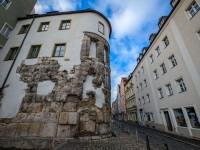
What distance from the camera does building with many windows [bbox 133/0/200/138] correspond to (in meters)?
9.64

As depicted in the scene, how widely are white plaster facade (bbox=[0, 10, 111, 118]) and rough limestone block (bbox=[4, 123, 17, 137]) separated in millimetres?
664

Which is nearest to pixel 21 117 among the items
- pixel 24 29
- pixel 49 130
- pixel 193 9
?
pixel 49 130

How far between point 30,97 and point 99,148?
618 centimetres

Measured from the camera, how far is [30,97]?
7938 millimetres

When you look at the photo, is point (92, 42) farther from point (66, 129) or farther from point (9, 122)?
point (9, 122)

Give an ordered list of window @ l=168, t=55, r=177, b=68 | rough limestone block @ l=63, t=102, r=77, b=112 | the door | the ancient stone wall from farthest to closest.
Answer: the door
window @ l=168, t=55, r=177, b=68
rough limestone block @ l=63, t=102, r=77, b=112
the ancient stone wall

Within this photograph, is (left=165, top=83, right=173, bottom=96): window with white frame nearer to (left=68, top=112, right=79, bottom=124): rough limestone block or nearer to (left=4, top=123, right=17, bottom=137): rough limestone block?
(left=68, top=112, right=79, bottom=124): rough limestone block

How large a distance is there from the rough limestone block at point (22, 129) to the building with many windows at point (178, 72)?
44.7ft

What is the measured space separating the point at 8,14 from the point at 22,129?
41.0 ft

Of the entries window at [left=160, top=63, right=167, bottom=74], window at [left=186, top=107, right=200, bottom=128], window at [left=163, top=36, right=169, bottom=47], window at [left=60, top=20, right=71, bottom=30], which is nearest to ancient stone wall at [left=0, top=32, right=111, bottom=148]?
window at [left=60, top=20, right=71, bottom=30]

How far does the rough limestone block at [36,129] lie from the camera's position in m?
6.87

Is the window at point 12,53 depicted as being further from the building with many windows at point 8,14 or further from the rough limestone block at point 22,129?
the rough limestone block at point 22,129

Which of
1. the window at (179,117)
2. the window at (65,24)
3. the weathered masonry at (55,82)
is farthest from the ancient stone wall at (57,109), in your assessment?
the window at (179,117)

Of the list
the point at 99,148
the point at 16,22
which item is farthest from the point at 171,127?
the point at 16,22
